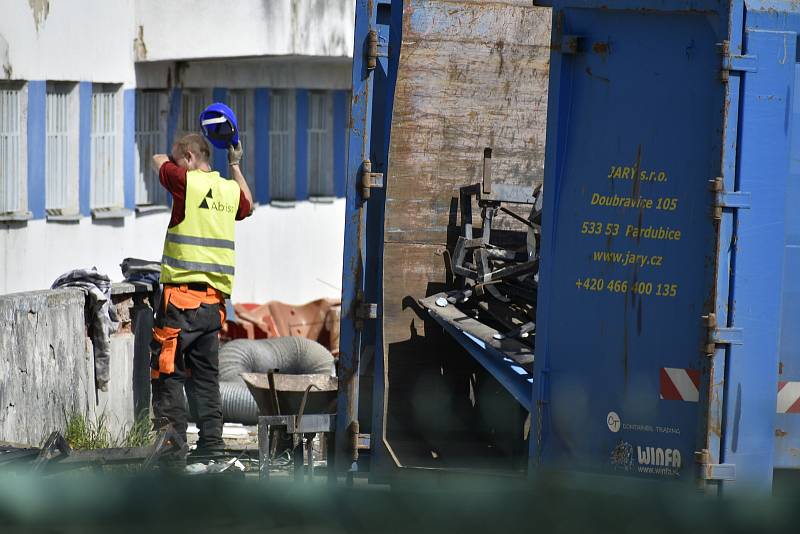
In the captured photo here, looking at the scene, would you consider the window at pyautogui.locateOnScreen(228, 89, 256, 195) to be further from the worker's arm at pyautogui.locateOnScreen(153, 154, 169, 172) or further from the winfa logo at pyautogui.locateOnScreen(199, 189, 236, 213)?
the winfa logo at pyautogui.locateOnScreen(199, 189, 236, 213)

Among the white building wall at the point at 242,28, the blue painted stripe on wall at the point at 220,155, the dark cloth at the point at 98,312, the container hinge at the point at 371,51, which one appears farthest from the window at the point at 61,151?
the container hinge at the point at 371,51

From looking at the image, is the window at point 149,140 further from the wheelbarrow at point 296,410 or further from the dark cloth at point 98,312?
the wheelbarrow at point 296,410

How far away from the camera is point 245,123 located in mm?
19203

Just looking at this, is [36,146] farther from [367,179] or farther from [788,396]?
[788,396]

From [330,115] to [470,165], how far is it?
1396cm

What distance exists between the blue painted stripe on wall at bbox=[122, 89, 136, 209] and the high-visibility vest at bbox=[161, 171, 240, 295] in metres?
7.16

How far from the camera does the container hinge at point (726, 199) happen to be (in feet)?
17.4

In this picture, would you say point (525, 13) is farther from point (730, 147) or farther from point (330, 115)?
point (330, 115)

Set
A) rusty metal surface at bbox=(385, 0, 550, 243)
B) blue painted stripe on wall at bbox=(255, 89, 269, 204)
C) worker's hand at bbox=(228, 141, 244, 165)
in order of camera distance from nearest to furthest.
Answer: rusty metal surface at bbox=(385, 0, 550, 243) < worker's hand at bbox=(228, 141, 244, 165) < blue painted stripe on wall at bbox=(255, 89, 269, 204)

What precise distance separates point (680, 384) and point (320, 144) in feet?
53.2

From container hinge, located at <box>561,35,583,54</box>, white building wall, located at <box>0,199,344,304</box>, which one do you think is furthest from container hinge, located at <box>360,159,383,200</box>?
white building wall, located at <box>0,199,344,304</box>

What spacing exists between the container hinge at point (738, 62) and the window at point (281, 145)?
48.8 ft

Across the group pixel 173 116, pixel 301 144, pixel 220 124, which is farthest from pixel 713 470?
pixel 301 144

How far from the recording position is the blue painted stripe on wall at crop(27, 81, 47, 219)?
13.8 metres
